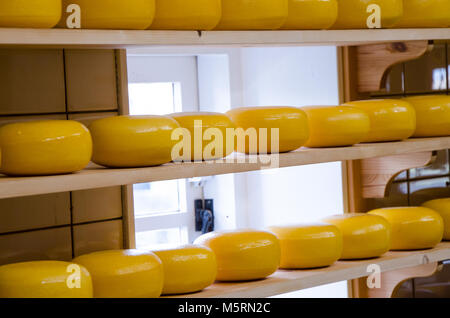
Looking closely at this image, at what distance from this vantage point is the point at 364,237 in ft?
6.96

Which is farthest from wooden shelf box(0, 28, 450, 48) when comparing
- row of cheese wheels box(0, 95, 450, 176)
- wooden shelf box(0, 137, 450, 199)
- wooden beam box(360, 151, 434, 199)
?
wooden beam box(360, 151, 434, 199)

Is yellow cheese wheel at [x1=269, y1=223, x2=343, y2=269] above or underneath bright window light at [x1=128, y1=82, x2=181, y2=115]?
underneath

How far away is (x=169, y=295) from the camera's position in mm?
1818

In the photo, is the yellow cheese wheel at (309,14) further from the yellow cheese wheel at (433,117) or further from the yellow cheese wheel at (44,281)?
the yellow cheese wheel at (44,281)

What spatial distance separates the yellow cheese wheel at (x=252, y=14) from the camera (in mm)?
1812

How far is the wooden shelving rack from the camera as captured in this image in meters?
1.53

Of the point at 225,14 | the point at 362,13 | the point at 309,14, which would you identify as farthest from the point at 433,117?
the point at 225,14

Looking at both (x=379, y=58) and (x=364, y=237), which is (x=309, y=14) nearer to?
(x=379, y=58)

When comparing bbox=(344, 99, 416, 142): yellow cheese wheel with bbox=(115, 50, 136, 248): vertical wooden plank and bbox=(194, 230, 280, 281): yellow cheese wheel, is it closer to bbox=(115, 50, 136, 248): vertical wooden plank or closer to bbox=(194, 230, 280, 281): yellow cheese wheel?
bbox=(194, 230, 280, 281): yellow cheese wheel

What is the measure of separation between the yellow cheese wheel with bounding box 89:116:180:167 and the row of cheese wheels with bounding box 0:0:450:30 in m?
0.22

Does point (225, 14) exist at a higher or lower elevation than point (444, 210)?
higher

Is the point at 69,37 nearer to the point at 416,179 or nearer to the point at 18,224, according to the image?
the point at 18,224

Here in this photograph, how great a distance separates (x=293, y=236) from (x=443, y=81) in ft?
3.70

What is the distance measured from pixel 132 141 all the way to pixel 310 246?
2.08ft
